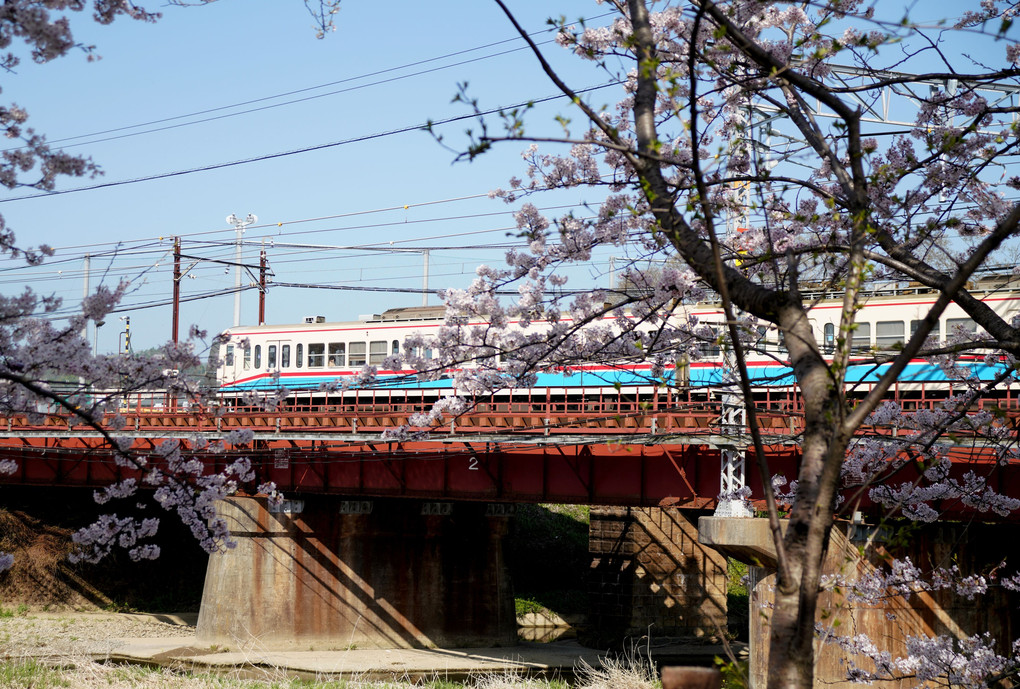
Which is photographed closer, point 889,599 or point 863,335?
point 889,599

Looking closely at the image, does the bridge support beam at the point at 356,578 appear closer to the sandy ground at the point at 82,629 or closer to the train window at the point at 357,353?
the sandy ground at the point at 82,629

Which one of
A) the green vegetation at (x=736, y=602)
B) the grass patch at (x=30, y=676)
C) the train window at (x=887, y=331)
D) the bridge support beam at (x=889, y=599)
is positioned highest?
the train window at (x=887, y=331)

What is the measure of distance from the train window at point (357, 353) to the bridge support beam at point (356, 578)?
546 centimetres

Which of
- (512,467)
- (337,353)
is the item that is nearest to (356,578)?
(337,353)

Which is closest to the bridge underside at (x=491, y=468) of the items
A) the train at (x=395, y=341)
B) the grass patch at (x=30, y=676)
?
the train at (x=395, y=341)

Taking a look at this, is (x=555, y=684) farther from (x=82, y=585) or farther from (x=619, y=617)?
(x=82, y=585)

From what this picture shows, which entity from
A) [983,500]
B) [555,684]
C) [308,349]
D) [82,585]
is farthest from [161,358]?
[82,585]

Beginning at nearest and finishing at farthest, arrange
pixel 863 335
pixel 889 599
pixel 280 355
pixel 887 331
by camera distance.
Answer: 1. pixel 889 599
2. pixel 887 331
3. pixel 863 335
4. pixel 280 355

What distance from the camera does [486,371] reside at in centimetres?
1450

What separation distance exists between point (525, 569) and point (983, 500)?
34587 mm

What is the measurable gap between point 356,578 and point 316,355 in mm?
8759

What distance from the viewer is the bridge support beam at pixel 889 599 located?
18219mm

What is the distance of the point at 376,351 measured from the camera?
3478 cm

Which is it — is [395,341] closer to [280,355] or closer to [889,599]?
[280,355]
